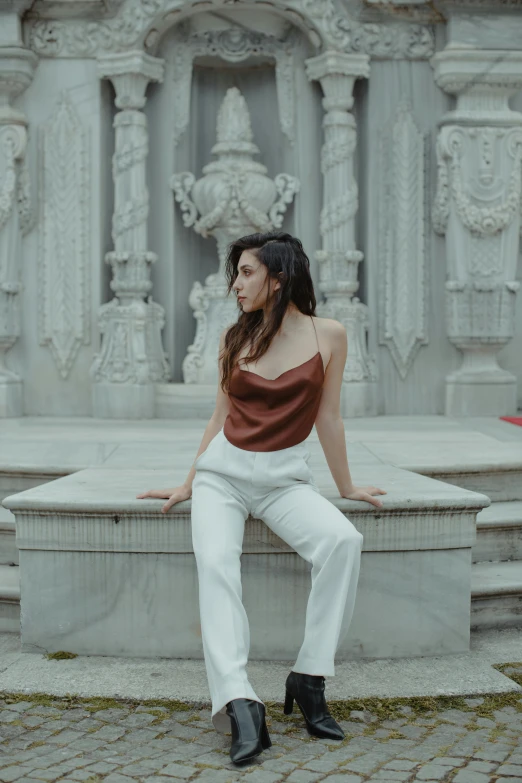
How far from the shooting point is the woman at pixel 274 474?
3.32 meters

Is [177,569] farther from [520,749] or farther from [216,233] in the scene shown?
[216,233]

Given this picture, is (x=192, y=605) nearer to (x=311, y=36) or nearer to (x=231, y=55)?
(x=311, y=36)

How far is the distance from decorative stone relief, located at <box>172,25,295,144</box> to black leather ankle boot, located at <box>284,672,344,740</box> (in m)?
5.61

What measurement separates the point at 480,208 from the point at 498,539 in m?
3.51

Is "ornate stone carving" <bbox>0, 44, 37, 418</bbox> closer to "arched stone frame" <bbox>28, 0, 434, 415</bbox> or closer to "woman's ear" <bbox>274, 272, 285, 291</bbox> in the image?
"arched stone frame" <bbox>28, 0, 434, 415</bbox>

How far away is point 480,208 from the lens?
25.4ft

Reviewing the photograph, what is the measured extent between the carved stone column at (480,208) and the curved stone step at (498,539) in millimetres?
3146

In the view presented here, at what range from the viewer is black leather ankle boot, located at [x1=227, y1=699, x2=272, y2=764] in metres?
3.10

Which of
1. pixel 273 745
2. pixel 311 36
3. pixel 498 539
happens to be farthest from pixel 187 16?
pixel 273 745

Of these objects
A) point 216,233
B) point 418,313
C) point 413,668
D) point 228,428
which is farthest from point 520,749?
point 216,233

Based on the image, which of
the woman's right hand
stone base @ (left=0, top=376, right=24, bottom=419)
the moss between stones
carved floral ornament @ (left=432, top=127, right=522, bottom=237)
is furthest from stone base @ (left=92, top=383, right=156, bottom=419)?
the moss between stones

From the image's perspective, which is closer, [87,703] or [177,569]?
[87,703]

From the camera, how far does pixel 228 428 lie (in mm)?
3688

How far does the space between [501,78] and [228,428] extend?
4857 mm
